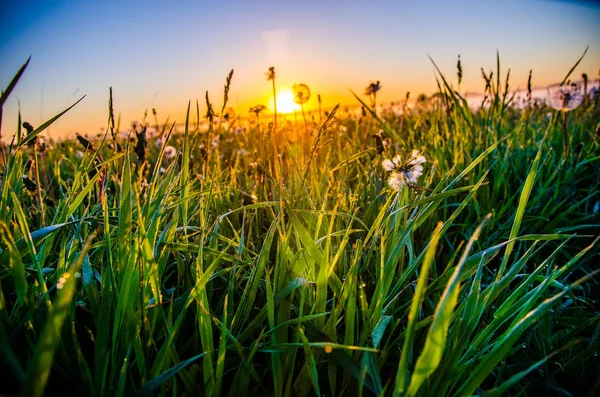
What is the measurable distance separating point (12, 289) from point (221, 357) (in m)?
0.74

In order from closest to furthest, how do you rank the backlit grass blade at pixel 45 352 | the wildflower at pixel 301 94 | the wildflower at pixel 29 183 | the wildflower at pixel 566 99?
the backlit grass blade at pixel 45 352
the wildflower at pixel 29 183
the wildflower at pixel 301 94
the wildflower at pixel 566 99

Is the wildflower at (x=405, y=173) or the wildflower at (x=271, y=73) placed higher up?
the wildflower at (x=271, y=73)

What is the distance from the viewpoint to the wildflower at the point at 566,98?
236 cm

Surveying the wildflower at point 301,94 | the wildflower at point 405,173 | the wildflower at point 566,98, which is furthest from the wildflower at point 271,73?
the wildflower at point 566,98

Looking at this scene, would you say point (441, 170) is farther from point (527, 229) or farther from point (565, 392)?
point (565, 392)

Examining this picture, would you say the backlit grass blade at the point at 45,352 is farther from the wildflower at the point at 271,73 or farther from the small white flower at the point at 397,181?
the wildflower at the point at 271,73

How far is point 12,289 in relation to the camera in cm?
111

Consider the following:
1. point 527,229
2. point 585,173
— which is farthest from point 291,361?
point 585,173

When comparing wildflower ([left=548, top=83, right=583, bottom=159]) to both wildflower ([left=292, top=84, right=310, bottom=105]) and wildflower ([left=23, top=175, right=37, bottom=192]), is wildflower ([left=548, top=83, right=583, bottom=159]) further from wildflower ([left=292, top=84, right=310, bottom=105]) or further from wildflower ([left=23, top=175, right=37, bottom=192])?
wildflower ([left=23, top=175, right=37, bottom=192])

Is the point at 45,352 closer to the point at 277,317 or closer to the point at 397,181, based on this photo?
the point at 277,317

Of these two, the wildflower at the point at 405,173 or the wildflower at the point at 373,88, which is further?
the wildflower at the point at 373,88

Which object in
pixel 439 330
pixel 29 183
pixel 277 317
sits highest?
pixel 29 183

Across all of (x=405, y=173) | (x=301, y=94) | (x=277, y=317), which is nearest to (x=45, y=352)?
(x=277, y=317)

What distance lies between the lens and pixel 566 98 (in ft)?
7.86
